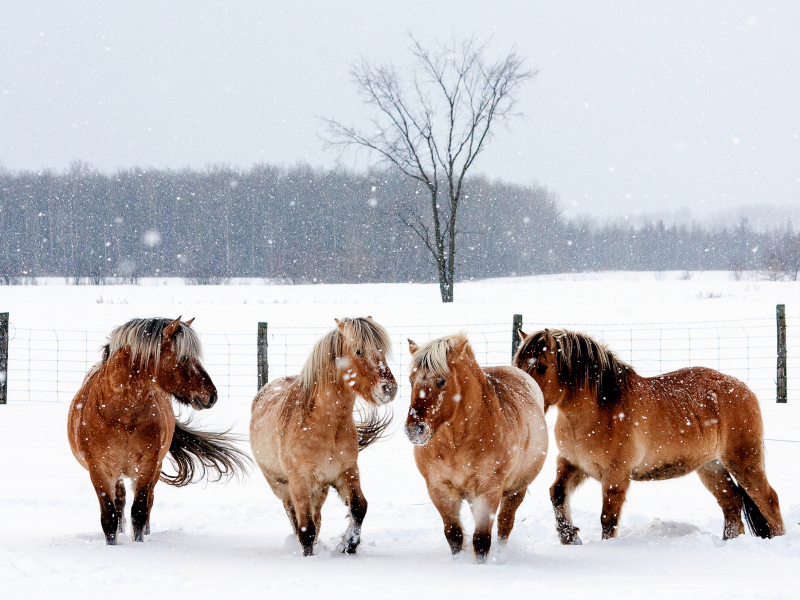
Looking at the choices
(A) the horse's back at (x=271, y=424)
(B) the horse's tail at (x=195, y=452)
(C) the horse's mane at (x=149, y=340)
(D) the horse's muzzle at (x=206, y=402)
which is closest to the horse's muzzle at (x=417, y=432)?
(A) the horse's back at (x=271, y=424)

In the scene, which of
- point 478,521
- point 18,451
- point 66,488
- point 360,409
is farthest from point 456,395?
point 18,451

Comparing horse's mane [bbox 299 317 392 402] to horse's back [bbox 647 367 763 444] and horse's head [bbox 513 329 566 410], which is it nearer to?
horse's head [bbox 513 329 566 410]

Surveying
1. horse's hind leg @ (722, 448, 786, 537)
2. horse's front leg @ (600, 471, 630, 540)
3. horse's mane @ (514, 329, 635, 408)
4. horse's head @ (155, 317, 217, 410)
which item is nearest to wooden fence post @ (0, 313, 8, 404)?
horse's head @ (155, 317, 217, 410)

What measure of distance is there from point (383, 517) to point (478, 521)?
5.52ft

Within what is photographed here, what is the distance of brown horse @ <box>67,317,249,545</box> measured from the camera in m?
3.78

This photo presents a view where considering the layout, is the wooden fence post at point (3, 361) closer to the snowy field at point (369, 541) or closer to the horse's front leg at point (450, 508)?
the snowy field at point (369, 541)

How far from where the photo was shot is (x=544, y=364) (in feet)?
14.0

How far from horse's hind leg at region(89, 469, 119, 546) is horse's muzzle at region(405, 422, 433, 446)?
189 cm

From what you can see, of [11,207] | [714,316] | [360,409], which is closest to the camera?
[360,409]

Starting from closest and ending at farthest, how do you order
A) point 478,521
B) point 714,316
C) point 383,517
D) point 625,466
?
point 478,521 < point 625,466 < point 383,517 < point 714,316

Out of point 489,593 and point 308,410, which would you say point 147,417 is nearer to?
point 308,410

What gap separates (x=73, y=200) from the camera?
184 feet

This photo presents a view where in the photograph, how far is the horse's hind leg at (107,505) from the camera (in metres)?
3.79

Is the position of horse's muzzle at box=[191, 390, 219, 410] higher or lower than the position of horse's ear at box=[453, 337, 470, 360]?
lower
